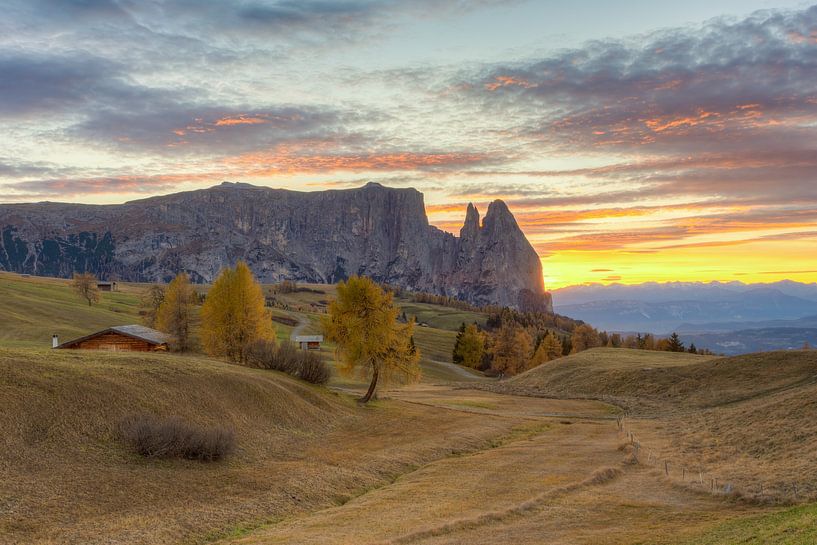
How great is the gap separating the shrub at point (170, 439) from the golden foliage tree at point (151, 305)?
70520 millimetres

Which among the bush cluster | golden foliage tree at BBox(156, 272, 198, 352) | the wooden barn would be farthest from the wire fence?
golden foliage tree at BBox(156, 272, 198, 352)

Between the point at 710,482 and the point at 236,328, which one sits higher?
the point at 236,328

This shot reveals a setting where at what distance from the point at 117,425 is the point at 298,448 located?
9967 millimetres

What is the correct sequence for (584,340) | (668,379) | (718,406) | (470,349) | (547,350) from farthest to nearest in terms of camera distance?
1. (584,340)
2. (470,349)
3. (547,350)
4. (668,379)
5. (718,406)

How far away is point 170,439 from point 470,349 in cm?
11708

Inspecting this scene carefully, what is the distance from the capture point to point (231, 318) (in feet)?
217

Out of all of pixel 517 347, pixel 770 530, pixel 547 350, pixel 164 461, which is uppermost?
pixel 770 530

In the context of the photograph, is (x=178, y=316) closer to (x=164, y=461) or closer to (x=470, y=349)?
(x=164, y=461)

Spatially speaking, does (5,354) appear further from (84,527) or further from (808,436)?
(808,436)

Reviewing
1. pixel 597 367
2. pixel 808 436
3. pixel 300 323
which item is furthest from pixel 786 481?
pixel 300 323

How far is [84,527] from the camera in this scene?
19.3 metres

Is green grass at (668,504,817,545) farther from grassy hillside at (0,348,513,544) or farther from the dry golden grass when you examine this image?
grassy hillside at (0,348,513,544)

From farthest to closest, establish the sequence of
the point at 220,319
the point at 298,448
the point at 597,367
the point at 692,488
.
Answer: the point at 597,367 → the point at 220,319 → the point at 298,448 → the point at 692,488

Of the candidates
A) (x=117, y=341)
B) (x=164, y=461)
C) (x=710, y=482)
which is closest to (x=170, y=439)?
(x=164, y=461)
